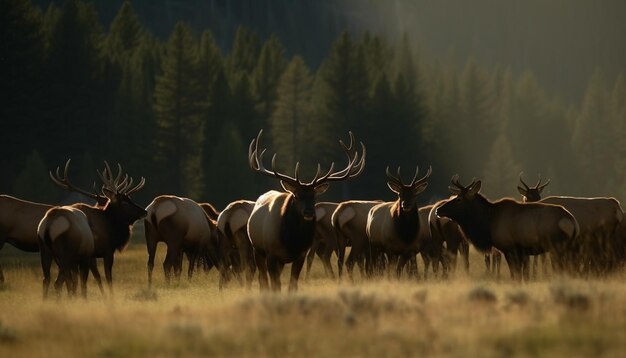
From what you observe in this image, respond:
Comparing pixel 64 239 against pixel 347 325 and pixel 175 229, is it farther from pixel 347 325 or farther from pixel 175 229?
pixel 347 325

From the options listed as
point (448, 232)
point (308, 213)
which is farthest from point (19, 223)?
point (448, 232)

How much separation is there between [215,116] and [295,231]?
49563 millimetres

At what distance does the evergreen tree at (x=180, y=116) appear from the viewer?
2414 inches

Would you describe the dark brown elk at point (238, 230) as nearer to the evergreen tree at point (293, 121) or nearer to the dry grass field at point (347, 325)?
the dry grass field at point (347, 325)

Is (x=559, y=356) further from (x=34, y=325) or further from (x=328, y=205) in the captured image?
(x=328, y=205)

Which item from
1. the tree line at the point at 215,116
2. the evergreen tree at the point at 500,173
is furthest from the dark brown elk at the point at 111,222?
the evergreen tree at the point at 500,173

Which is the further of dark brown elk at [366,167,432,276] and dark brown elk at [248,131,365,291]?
dark brown elk at [366,167,432,276]

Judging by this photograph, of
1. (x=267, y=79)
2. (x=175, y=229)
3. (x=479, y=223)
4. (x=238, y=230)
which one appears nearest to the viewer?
(x=479, y=223)

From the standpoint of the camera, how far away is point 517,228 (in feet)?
59.7

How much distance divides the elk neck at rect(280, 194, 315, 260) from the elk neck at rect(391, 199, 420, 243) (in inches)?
153

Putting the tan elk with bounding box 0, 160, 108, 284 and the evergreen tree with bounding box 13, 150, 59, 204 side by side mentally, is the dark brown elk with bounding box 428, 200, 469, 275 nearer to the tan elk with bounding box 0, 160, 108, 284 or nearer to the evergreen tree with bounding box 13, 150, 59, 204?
the tan elk with bounding box 0, 160, 108, 284

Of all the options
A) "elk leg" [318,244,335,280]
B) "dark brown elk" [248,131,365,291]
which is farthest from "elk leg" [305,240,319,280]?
"dark brown elk" [248,131,365,291]

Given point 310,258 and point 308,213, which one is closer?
point 308,213

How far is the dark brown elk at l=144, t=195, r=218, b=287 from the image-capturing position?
2134 cm
